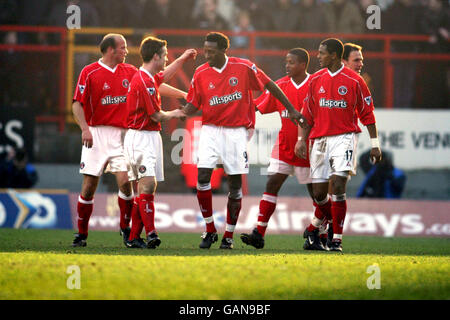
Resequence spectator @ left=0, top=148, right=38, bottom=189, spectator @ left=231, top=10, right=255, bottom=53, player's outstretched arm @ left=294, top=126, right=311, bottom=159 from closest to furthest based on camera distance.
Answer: player's outstretched arm @ left=294, top=126, right=311, bottom=159
spectator @ left=0, top=148, right=38, bottom=189
spectator @ left=231, top=10, right=255, bottom=53

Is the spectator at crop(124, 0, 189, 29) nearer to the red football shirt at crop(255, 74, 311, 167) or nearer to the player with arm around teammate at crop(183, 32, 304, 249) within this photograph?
the red football shirt at crop(255, 74, 311, 167)

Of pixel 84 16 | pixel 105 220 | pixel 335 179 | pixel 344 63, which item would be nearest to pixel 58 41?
pixel 84 16

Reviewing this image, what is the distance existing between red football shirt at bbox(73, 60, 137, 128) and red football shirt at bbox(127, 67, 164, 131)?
1.09 feet

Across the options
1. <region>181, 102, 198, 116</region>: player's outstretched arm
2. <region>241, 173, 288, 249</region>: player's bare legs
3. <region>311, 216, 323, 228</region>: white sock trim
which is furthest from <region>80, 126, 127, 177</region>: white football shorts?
<region>311, 216, 323, 228</region>: white sock trim

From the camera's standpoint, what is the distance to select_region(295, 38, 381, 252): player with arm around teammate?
9.31 meters

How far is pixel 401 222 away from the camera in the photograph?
14906mm

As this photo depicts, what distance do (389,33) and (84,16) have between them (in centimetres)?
584


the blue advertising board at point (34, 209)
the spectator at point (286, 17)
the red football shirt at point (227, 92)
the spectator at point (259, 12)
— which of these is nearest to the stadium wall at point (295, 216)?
the blue advertising board at point (34, 209)

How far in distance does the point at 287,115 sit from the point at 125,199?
6.85ft

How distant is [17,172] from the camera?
49.9 ft

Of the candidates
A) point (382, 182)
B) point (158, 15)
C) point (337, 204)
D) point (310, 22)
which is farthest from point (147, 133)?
point (310, 22)

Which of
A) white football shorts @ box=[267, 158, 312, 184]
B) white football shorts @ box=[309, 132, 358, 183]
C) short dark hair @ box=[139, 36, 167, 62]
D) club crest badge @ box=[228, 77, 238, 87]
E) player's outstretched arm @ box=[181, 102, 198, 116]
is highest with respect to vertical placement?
short dark hair @ box=[139, 36, 167, 62]

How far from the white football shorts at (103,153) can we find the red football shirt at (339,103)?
6.89ft

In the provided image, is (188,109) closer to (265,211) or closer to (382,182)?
(265,211)
